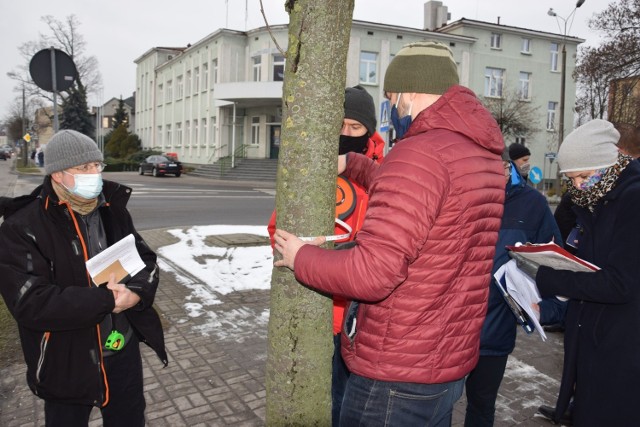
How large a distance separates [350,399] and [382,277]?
1.82 feet

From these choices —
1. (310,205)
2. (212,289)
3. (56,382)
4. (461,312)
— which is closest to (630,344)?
(461,312)

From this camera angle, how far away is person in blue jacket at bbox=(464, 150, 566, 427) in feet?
9.08

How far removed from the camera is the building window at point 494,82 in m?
35.7

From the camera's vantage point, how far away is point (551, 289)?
2.38m

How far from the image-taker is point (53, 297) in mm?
2205

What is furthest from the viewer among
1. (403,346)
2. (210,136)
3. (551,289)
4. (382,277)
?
(210,136)

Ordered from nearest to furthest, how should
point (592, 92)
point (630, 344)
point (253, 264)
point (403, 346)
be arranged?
point (403, 346) → point (630, 344) → point (253, 264) → point (592, 92)

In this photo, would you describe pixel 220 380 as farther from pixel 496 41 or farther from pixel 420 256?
pixel 496 41

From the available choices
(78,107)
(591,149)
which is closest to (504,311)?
(591,149)

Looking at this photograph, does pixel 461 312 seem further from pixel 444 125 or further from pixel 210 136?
pixel 210 136

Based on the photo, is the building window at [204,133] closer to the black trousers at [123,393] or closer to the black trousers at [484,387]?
the black trousers at [123,393]

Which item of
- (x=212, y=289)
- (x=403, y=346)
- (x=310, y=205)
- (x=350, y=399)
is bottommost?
(x=212, y=289)

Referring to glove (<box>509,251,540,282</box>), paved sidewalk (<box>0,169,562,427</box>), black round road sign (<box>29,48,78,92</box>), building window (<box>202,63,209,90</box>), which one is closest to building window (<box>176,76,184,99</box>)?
building window (<box>202,63,209,90</box>)

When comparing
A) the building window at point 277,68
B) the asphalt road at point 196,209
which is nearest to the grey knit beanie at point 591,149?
the asphalt road at point 196,209
